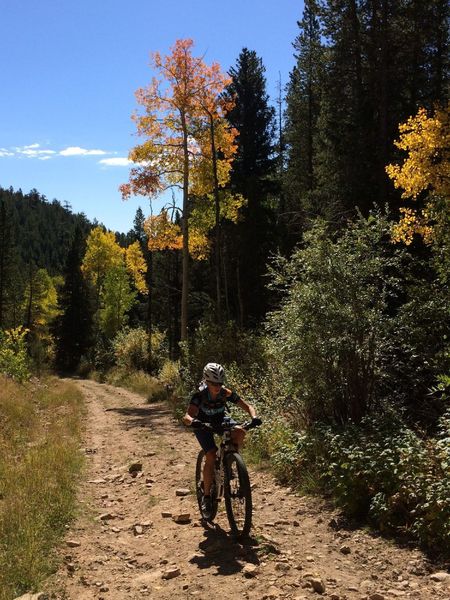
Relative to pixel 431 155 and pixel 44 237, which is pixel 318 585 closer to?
pixel 431 155

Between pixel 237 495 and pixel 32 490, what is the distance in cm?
302

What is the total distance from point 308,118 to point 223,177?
15405 millimetres

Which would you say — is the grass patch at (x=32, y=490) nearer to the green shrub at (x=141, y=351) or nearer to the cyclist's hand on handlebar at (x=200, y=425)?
the cyclist's hand on handlebar at (x=200, y=425)

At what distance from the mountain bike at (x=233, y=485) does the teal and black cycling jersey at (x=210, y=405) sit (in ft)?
0.41

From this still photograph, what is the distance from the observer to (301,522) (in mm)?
5836

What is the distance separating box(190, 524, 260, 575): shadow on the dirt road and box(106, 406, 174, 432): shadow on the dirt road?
22.4 feet

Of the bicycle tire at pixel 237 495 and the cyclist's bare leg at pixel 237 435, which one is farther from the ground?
the cyclist's bare leg at pixel 237 435

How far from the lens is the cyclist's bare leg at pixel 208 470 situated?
18.4 feet

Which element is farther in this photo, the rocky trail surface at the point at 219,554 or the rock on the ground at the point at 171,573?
the rock on the ground at the point at 171,573

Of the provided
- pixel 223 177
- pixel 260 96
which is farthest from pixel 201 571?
pixel 260 96

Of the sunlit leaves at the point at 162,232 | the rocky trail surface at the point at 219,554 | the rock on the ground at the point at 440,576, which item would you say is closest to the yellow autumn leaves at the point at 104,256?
the sunlit leaves at the point at 162,232

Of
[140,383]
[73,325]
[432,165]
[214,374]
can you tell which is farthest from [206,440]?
[73,325]

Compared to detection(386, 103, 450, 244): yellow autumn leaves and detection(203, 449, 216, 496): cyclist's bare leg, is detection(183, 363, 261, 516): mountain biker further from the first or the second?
detection(386, 103, 450, 244): yellow autumn leaves

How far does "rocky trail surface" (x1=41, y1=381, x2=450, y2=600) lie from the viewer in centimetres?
431
